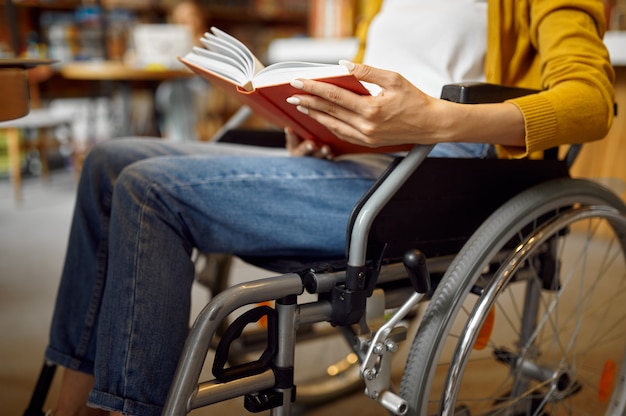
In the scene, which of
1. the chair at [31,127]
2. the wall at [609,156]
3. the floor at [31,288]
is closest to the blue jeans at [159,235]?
the floor at [31,288]

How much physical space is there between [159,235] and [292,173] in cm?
18

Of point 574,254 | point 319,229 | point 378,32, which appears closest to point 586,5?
point 378,32

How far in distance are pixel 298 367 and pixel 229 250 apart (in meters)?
0.66

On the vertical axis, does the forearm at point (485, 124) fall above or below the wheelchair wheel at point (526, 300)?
above

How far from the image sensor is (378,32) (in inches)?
35.5

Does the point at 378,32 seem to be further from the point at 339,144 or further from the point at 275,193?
the point at 275,193

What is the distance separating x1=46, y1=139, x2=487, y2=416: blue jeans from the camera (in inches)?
23.2

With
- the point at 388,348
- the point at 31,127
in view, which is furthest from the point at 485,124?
the point at 31,127

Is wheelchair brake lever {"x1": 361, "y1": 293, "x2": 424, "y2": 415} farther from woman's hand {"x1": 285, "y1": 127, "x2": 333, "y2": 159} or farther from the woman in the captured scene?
woman's hand {"x1": 285, "y1": 127, "x2": 333, "y2": 159}

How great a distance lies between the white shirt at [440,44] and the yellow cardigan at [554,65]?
0.05m

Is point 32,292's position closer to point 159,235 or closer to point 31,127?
point 159,235

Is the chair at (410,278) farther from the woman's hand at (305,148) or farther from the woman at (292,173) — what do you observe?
the woman's hand at (305,148)

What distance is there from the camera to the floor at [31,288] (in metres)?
1.13

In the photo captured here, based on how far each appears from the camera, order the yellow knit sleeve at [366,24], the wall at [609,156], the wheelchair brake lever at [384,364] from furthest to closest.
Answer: the wall at [609,156], the yellow knit sleeve at [366,24], the wheelchair brake lever at [384,364]
